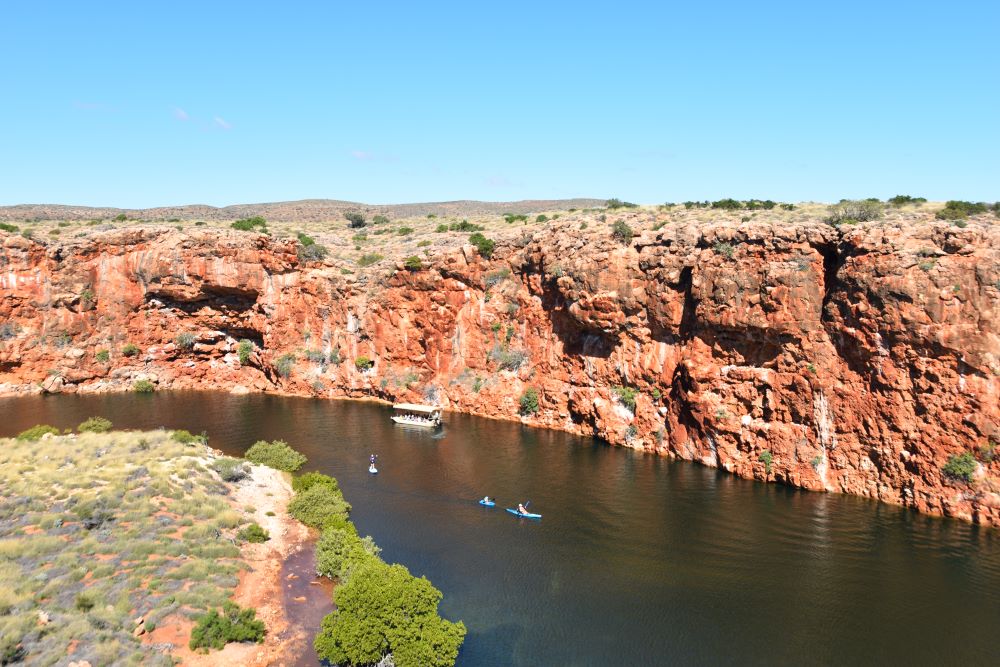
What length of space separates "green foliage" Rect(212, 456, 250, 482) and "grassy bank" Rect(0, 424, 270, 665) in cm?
51

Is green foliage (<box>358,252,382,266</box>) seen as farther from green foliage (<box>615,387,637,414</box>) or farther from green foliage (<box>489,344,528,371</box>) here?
green foliage (<box>615,387,637,414</box>)

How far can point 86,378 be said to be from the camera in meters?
68.3

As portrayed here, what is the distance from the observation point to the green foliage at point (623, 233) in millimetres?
55991

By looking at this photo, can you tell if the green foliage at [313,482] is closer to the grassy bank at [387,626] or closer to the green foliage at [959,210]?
the grassy bank at [387,626]

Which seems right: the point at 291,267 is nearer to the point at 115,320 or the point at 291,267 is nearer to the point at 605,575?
the point at 115,320

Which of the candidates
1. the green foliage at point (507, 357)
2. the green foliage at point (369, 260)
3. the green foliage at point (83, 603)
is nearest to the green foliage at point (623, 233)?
the green foliage at point (507, 357)

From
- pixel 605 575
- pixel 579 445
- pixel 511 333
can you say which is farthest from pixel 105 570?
pixel 511 333

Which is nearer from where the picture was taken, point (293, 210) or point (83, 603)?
point (83, 603)

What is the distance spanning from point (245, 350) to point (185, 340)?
686 cm

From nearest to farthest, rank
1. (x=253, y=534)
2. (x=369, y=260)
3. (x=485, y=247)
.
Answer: (x=253, y=534) < (x=485, y=247) < (x=369, y=260)

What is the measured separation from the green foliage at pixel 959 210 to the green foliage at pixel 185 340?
75.0 metres

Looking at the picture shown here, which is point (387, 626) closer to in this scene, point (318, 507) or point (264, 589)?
point (264, 589)

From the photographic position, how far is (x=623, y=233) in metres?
56.2

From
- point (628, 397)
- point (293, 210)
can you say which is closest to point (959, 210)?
point (628, 397)
